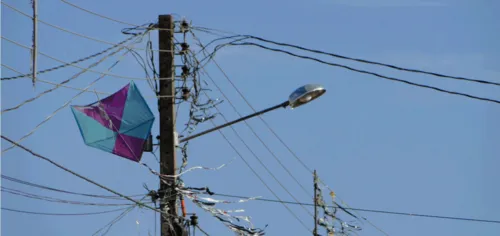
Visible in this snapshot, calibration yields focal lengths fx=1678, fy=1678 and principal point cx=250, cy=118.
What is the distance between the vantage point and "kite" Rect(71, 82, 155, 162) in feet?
87.8

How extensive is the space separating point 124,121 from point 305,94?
10.9 ft

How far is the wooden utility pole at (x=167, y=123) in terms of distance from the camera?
2639 cm

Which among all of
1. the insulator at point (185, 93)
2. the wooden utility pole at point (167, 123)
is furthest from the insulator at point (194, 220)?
the insulator at point (185, 93)

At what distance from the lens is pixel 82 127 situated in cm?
2642

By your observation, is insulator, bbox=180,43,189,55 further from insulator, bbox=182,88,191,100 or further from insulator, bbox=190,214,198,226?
insulator, bbox=190,214,198,226

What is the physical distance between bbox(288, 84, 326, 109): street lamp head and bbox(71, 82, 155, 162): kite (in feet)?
8.83

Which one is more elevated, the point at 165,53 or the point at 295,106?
the point at 165,53

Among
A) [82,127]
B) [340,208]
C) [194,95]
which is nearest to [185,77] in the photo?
[194,95]

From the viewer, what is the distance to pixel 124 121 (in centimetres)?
2695

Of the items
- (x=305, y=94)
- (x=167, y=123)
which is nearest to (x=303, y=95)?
(x=305, y=94)

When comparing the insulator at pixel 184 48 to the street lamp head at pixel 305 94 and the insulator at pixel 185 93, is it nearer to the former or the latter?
the insulator at pixel 185 93

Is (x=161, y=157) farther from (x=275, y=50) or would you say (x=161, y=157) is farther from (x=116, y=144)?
(x=275, y=50)

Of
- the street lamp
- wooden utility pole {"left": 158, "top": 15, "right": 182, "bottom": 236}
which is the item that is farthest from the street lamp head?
wooden utility pole {"left": 158, "top": 15, "right": 182, "bottom": 236}

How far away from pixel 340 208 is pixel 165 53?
639 cm
